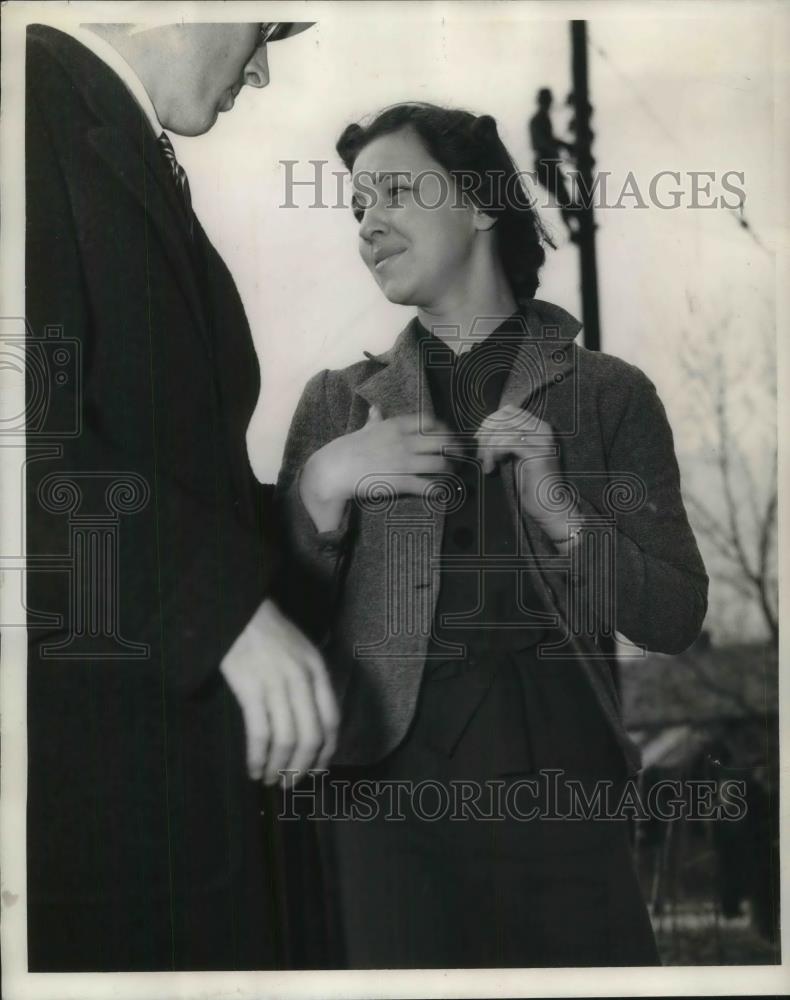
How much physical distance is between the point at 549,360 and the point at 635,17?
73 cm

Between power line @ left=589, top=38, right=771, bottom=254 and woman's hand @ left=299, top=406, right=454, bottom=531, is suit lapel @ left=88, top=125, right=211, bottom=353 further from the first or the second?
power line @ left=589, top=38, right=771, bottom=254

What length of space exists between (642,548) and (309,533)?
26.1 inches

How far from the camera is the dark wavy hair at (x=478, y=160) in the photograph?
2158 mm

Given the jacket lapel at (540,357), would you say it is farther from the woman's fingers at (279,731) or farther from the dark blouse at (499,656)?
the woman's fingers at (279,731)

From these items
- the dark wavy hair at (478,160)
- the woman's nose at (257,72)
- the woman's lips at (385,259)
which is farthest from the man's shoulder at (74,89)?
the woman's lips at (385,259)

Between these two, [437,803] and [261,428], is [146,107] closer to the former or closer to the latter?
[261,428]

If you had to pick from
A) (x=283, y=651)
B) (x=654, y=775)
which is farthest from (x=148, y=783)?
(x=654, y=775)

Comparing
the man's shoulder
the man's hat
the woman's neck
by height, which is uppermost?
the man's hat

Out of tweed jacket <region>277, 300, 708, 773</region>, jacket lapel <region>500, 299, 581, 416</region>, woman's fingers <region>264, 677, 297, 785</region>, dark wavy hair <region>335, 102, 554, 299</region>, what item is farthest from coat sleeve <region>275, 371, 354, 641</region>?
dark wavy hair <region>335, 102, 554, 299</region>

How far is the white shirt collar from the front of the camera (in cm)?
217

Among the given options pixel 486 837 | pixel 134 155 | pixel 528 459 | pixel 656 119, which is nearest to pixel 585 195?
pixel 656 119

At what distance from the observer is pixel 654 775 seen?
83.7 inches

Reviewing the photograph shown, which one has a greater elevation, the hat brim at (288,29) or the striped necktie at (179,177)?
the hat brim at (288,29)

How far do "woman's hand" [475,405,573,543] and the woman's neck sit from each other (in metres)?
0.19
